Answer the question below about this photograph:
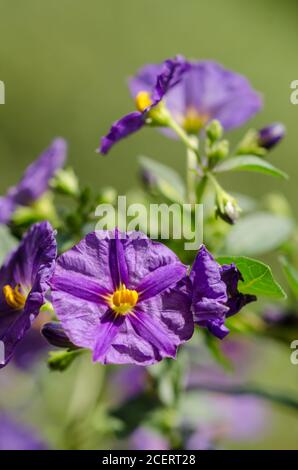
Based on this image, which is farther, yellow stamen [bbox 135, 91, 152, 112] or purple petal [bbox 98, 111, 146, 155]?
yellow stamen [bbox 135, 91, 152, 112]

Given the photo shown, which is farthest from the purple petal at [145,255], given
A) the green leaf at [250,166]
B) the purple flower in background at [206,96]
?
the purple flower in background at [206,96]

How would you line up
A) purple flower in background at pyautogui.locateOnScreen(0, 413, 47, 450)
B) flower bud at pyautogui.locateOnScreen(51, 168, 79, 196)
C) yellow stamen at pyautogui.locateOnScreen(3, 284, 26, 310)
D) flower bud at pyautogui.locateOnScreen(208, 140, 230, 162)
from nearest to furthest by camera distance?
1. yellow stamen at pyautogui.locateOnScreen(3, 284, 26, 310)
2. flower bud at pyautogui.locateOnScreen(208, 140, 230, 162)
3. flower bud at pyautogui.locateOnScreen(51, 168, 79, 196)
4. purple flower in background at pyautogui.locateOnScreen(0, 413, 47, 450)

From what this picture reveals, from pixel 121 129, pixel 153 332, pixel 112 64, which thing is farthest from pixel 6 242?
pixel 112 64

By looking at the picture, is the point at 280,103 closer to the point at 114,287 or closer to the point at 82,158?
the point at 82,158

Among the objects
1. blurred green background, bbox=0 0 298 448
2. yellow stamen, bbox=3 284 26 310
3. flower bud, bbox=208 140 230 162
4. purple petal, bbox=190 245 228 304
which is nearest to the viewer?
purple petal, bbox=190 245 228 304

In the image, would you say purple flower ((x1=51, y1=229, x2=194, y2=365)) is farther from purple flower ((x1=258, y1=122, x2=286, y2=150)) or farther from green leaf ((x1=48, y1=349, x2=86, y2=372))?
purple flower ((x1=258, y1=122, x2=286, y2=150))

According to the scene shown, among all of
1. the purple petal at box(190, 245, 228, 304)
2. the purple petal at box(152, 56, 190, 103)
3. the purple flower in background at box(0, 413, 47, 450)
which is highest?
the purple petal at box(152, 56, 190, 103)

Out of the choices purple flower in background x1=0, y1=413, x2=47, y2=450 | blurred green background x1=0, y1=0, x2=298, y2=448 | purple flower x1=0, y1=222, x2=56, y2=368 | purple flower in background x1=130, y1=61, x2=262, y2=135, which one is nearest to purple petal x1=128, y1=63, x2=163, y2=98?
purple flower in background x1=130, y1=61, x2=262, y2=135
